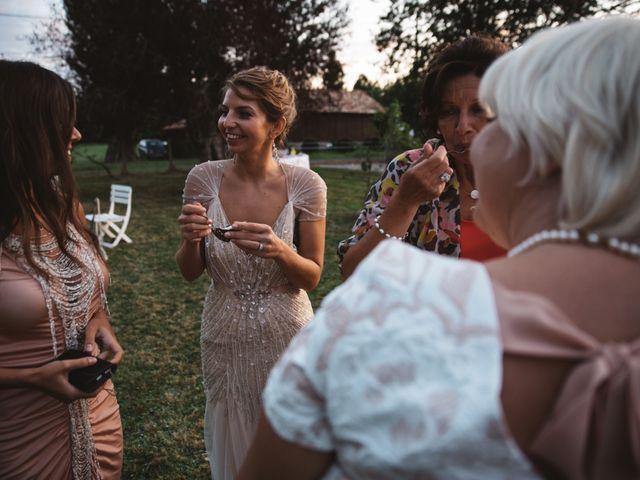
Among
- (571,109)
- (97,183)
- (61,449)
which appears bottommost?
(97,183)

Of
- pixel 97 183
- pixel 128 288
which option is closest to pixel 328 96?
pixel 97 183

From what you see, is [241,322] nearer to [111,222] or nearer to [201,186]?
[201,186]

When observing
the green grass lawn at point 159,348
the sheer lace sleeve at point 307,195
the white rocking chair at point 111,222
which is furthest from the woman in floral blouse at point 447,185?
the white rocking chair at point 111,222

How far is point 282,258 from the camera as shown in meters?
2.21

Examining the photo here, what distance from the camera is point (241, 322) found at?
2387mm

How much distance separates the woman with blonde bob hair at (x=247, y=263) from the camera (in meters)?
2.38

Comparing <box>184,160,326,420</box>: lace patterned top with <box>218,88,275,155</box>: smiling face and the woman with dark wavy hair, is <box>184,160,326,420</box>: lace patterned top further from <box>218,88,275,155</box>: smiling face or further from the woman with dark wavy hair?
the woman with dark wavy hair

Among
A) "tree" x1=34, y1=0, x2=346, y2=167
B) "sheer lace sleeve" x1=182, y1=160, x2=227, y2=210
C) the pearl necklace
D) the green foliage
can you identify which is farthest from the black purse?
"tree" x1=34, y1=0, x2=346, y2=167

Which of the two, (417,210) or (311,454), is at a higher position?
(417,210)

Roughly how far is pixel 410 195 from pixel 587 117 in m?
1.06

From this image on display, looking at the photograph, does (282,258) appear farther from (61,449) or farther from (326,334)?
(326,334)

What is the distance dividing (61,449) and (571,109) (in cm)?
202

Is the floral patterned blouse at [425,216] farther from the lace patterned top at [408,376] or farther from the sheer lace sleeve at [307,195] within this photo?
the lace patterned top at [408,376]

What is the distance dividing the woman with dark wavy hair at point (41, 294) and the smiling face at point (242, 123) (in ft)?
2.48
